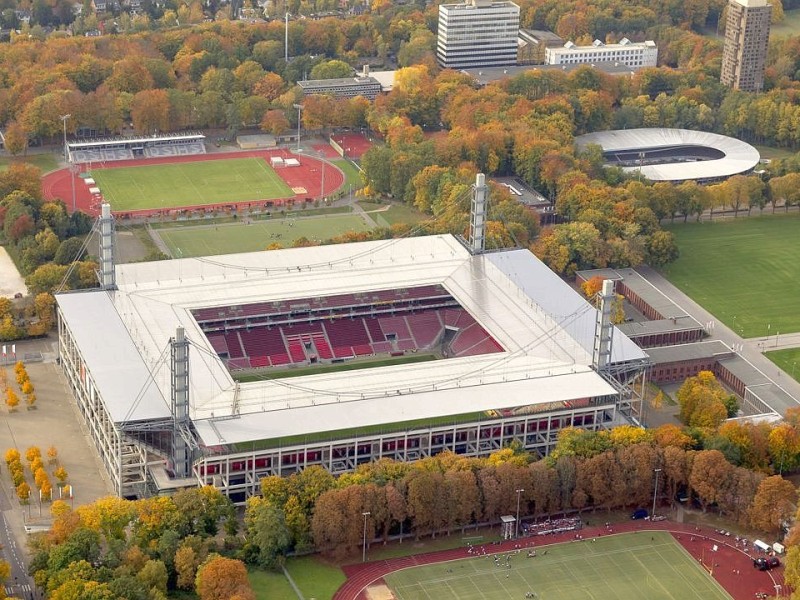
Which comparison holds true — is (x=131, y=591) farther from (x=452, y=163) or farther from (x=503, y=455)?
(x=452, y=163)

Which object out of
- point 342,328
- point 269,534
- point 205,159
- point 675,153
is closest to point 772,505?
point 269,534

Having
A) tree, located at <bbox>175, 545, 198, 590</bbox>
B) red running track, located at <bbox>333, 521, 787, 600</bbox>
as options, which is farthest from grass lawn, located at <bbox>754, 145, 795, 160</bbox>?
tree, located at <bbox>175, 545, 198, 590</bbox>

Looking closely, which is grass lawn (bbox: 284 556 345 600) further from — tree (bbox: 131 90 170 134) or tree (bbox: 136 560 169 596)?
tree (bbox: 131 90 170 134)

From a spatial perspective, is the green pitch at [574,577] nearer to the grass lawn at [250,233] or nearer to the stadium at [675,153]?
the grass lawn at [250,233]

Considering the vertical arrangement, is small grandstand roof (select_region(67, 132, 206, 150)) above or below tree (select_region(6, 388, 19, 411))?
above

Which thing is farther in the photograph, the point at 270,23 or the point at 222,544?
the point at 270,23

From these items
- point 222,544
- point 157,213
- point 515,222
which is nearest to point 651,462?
point 222,544

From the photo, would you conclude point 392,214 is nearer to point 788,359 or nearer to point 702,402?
point 788,359
